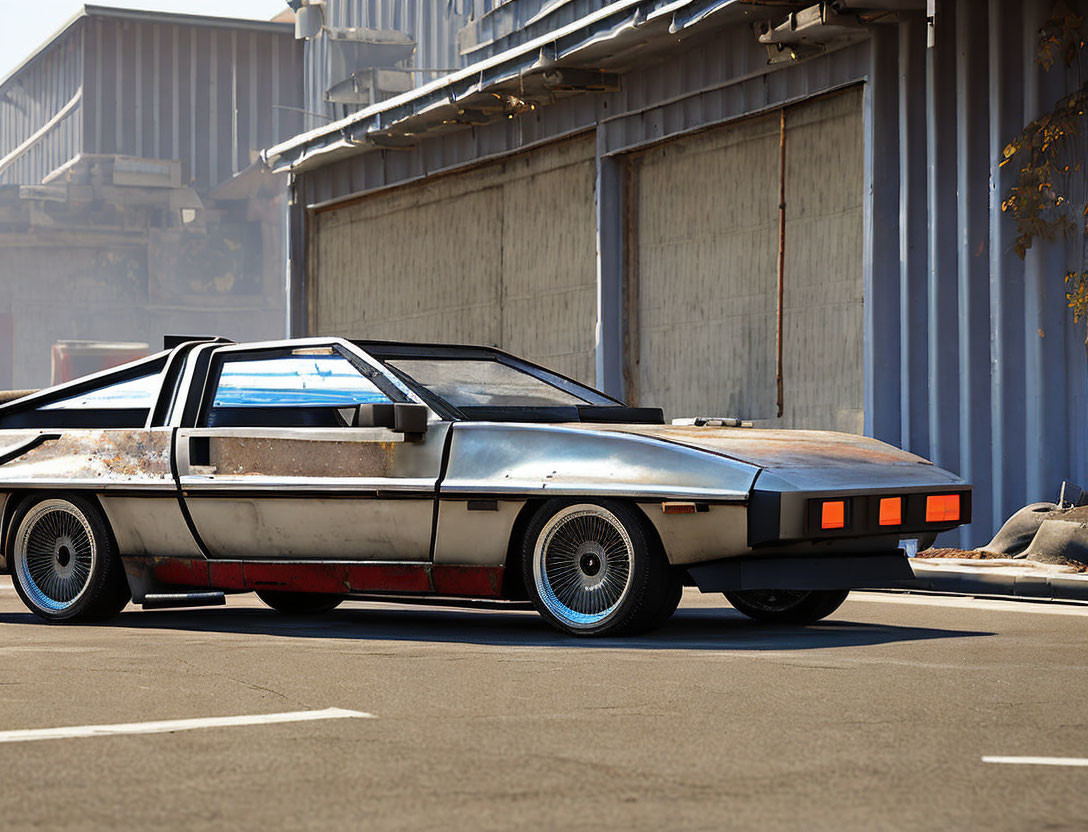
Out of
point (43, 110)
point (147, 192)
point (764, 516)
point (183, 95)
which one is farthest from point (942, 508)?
point (43, 110)

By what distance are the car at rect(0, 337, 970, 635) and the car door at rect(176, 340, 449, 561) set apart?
0.03ft

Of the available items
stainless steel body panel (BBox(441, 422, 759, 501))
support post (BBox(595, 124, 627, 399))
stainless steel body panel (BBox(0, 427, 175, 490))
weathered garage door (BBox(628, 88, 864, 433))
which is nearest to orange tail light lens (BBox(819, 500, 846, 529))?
stainless steel body panel (BBox(441, 422, 759, 501))

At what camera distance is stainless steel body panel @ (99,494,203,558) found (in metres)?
8.36

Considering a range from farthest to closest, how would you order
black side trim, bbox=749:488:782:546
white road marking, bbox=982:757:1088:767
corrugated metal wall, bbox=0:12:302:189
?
corrugated metal wall, bbox=0:12:302:189 < black side trim, bbox=749:488:782:546 < white road marking, bbox=982:757:1088:767

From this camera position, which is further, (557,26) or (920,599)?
(557,26)

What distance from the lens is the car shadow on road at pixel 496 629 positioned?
23.9ft

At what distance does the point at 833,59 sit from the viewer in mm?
14406

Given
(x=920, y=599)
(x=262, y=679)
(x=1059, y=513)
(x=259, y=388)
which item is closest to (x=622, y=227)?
(x=1059, y=513)

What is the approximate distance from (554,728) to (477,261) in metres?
15.0

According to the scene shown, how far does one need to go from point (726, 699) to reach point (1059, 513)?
7.03 metres

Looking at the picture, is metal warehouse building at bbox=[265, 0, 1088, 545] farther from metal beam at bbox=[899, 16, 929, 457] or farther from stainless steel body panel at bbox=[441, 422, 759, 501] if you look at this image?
stainless steel body panel at bbox=[441, 422, 759, 501]

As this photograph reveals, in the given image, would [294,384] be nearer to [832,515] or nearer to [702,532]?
[702,532]

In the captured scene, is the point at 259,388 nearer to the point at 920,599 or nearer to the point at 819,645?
the point at 819,645

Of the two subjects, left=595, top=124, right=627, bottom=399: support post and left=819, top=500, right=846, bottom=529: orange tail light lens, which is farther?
left=595, top=124, right=627, bottom=399: support post
